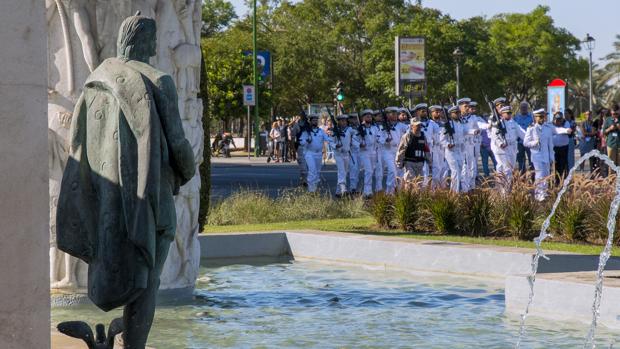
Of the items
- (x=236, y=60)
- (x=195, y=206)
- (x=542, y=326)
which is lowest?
(x=542, y=326)

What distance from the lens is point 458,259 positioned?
1342cm

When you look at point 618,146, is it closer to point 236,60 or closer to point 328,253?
point 328,253

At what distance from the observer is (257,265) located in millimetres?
14805

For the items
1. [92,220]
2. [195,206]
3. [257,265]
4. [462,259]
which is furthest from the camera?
[257,265]

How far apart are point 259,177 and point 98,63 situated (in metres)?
23.9

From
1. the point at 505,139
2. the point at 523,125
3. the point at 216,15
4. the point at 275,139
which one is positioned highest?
the point at 216,15

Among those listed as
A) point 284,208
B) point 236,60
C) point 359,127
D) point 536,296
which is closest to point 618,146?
point 359,127

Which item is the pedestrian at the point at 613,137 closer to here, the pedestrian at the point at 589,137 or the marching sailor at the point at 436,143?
the pedestrian at the point at 589,137

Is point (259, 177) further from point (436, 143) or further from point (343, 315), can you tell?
point (343, 315)

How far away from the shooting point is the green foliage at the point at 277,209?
19188 millimetres

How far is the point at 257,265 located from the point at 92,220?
8.26 metres

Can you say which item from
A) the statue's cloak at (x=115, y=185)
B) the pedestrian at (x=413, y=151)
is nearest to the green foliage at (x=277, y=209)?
the pedestrian at (x=413, y=151)

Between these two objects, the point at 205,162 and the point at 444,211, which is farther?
the point at 444,211

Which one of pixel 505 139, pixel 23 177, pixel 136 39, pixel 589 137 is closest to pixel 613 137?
pixel 589 137
